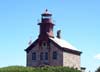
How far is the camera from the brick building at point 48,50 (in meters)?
77.0

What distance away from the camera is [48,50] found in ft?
257

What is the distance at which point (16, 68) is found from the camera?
2060 inches

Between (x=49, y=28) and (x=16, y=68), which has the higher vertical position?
(x=49, y=28)

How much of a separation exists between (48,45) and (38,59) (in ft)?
8.74

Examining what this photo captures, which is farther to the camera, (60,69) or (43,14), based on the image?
A: (43,14)

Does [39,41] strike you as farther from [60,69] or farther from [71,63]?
[60,69]

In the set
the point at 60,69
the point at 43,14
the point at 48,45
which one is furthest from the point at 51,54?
the point at 60,69

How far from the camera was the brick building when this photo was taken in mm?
77000

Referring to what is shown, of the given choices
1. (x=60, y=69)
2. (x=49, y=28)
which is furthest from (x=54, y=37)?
(x=60, y=69)

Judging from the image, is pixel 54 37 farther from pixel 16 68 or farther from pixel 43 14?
pixel 16 68

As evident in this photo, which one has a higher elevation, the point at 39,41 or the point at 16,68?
the point at 39,41

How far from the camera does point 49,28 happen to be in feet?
258

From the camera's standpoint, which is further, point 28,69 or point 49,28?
point 49,28

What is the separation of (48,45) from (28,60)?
4087 millimetres
